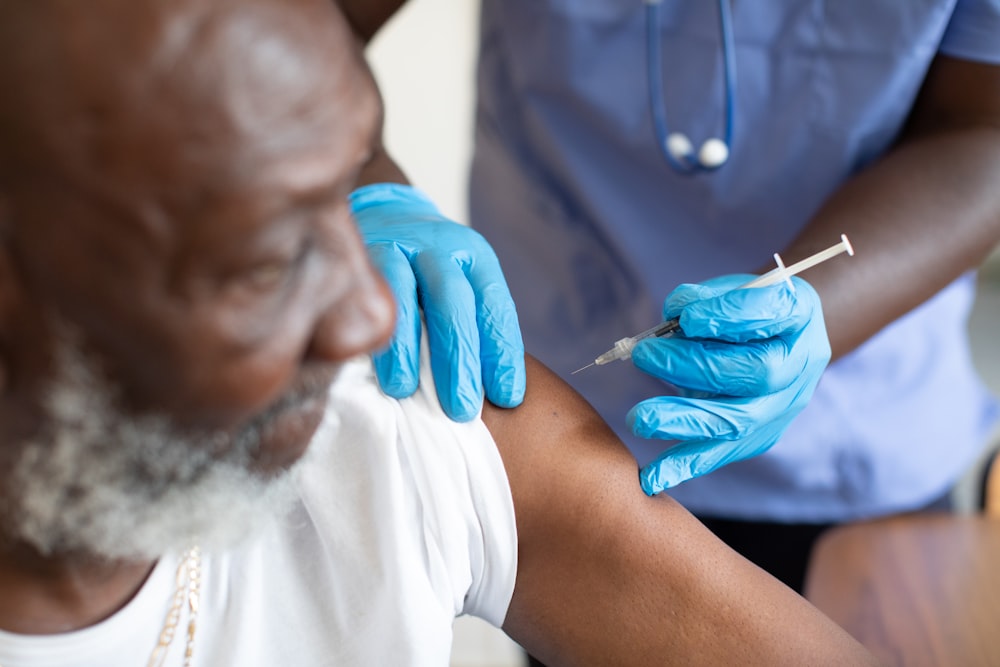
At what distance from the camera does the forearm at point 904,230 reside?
3.67 ft

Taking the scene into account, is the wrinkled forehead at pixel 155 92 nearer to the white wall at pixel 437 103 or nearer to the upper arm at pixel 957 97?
the upper arm at pixel 957 97

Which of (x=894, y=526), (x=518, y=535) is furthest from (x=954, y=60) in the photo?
(x=518, y=535)

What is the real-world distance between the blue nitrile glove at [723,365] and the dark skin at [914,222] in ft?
0.32

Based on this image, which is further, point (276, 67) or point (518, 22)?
point (518, 22)

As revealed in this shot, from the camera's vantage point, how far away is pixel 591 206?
4.22ft

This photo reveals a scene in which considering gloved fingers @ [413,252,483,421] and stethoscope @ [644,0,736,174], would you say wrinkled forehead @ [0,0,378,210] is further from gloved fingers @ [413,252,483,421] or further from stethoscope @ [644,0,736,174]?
stethoscope @ [644,0,736,174]

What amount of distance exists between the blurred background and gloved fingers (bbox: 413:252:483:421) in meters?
1.34

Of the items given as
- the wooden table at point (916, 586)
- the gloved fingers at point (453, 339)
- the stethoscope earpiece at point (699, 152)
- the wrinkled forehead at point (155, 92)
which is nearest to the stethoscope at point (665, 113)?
the stethoscope earpiece at point (699, 152)

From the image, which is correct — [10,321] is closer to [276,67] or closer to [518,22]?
[276,67]

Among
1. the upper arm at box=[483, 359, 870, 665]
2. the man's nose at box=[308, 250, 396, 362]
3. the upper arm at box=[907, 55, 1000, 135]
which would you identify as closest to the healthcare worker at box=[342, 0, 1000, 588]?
the upper arm at box=[907, 55, 1000, 135]

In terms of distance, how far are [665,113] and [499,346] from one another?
0.47m

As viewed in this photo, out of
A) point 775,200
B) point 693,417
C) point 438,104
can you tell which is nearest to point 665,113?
point 775,200

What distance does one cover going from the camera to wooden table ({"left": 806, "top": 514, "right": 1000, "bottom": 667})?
1198mm

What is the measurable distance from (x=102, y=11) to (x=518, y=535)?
0.59m
